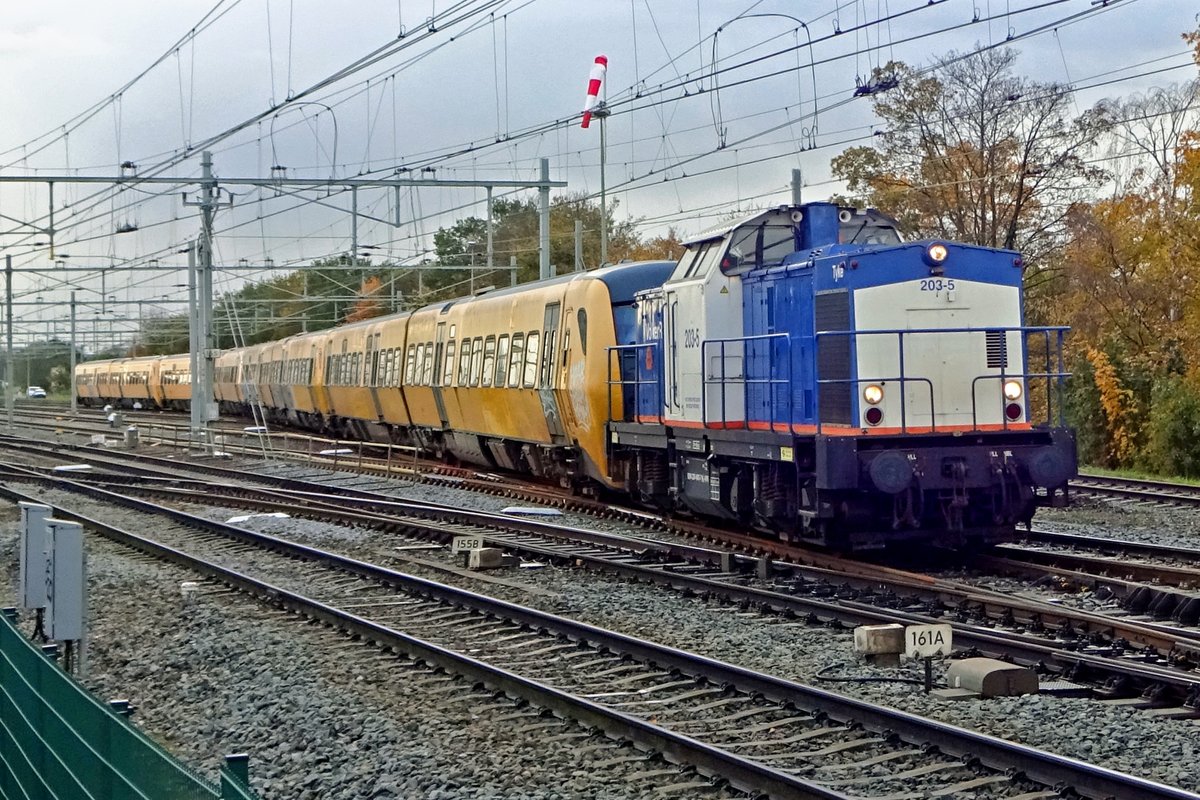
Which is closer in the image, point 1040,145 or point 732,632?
point 732,632

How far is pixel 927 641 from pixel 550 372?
38.2ft

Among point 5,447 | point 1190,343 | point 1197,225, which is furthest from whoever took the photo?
point 5,447

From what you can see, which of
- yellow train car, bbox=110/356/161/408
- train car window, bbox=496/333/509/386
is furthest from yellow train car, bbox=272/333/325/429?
yellow train car, bbox=110/356/161/408

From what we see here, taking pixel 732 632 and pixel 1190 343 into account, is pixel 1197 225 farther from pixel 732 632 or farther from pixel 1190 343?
pixel 732 632

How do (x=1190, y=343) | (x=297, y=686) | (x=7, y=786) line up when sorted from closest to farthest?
1. (x=7, y=786)
2. (x=297, y=686)
3. (x=1190, y=343)

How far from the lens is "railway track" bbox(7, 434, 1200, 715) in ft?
25.1

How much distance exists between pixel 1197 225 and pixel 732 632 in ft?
58.1

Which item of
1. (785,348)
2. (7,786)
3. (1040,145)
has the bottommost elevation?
(7,786)

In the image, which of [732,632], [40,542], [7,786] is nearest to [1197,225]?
[732,632]

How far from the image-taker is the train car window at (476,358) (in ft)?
74.3

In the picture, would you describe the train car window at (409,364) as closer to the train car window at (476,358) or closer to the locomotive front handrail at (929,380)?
the train car window at (476,358)

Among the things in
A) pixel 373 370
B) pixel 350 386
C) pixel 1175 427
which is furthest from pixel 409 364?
pixel 1175 427

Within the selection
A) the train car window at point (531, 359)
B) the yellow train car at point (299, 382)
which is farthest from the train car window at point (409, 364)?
the yellow train car at point (299, 382)

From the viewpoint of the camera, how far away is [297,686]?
8.45 m
